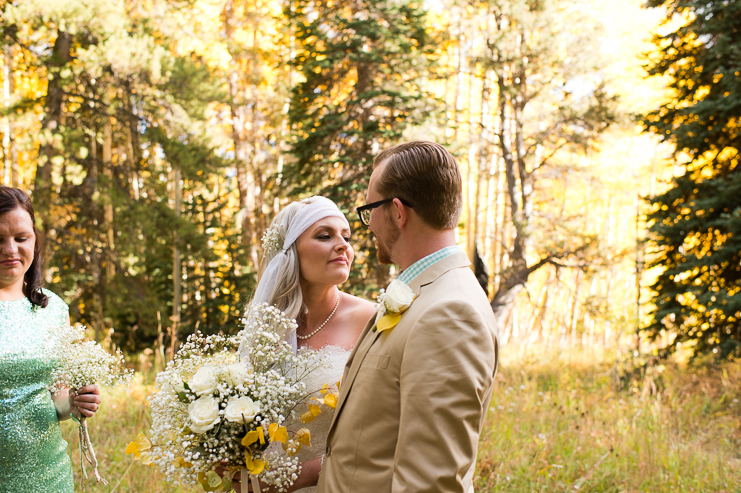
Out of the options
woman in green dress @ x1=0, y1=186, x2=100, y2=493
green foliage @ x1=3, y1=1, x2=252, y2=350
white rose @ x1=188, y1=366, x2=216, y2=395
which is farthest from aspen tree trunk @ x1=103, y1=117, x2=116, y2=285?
white rose @ x1=188, y1=366, x2=216, y2=395

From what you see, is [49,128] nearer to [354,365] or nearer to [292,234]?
[292,234]

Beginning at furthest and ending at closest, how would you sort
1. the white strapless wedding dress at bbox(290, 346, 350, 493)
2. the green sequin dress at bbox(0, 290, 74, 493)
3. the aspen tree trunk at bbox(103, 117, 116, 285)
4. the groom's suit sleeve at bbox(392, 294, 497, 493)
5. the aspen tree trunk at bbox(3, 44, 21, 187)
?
the aspen tree trunk at bbox(103, 117, 116, 285) < the aspen tree trunk at bbox(3, 44, 21, 187) < the white strapless wedding dress at bbox(290, 346, 350, 493) < the green sequin dress at bbox(0, 290, 74, 493) < the groom's suit sleeve at bbox(392, 294, 497, 493)

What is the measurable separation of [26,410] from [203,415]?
4.74 ft

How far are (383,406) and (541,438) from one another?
3632 mm

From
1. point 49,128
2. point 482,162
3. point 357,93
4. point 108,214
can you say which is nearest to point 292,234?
point 357,93

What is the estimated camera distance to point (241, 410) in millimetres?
1562

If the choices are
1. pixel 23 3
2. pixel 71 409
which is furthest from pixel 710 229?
pixel 23 3

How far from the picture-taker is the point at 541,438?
4473 mm

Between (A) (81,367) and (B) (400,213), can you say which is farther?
(A) (81,367)

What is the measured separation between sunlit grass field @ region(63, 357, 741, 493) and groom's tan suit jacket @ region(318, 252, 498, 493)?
111 inches

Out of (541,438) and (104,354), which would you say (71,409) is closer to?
(104,354)

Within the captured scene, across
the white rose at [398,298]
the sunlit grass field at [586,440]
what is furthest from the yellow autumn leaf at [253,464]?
the sunlit grass field at [586,440]

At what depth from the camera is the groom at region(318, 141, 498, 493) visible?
123 cm

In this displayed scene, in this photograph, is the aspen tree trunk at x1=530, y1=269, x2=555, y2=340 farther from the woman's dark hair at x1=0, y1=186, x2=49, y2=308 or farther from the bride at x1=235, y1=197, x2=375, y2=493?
the woman's dark hair at x1=0, y1=186, x2=49, y2=308
